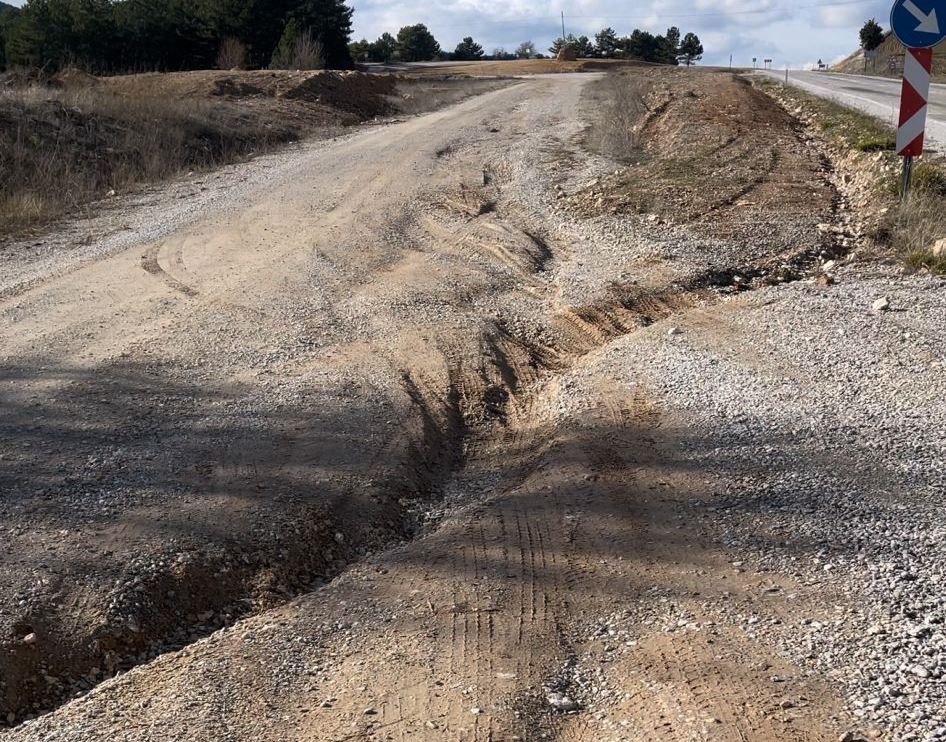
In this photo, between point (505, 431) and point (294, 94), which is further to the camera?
point (294, 94)

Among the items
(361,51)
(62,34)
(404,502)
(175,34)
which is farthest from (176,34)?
(404,502)

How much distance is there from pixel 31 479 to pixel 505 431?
2217 millimetres

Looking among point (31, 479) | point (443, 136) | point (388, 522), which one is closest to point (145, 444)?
point (31, 479)

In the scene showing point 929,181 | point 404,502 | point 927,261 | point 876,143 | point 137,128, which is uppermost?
point 137,128

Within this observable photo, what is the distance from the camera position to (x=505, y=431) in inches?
192

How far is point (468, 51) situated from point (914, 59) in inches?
2887

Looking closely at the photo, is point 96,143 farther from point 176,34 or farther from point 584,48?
point 584,48

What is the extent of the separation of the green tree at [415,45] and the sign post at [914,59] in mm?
67341

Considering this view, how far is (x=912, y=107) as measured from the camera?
329 inches

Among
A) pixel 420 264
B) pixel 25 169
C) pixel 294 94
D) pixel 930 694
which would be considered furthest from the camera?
pixel 294 94

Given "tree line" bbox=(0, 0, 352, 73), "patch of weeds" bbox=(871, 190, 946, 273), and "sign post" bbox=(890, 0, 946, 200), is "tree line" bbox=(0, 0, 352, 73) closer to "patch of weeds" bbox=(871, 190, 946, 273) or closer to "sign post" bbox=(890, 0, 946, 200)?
"sign post" bbox=(890, 0, 946, 200)

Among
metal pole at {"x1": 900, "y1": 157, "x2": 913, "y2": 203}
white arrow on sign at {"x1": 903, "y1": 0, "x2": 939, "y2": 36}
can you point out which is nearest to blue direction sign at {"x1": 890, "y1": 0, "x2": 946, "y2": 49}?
white arrow on sign at {"x1": 903, "y1": 0, "x2": 939, "y2": 36}

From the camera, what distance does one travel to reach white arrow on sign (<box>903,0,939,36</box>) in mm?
7781

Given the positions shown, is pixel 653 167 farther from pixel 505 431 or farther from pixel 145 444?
pixel 145 444
